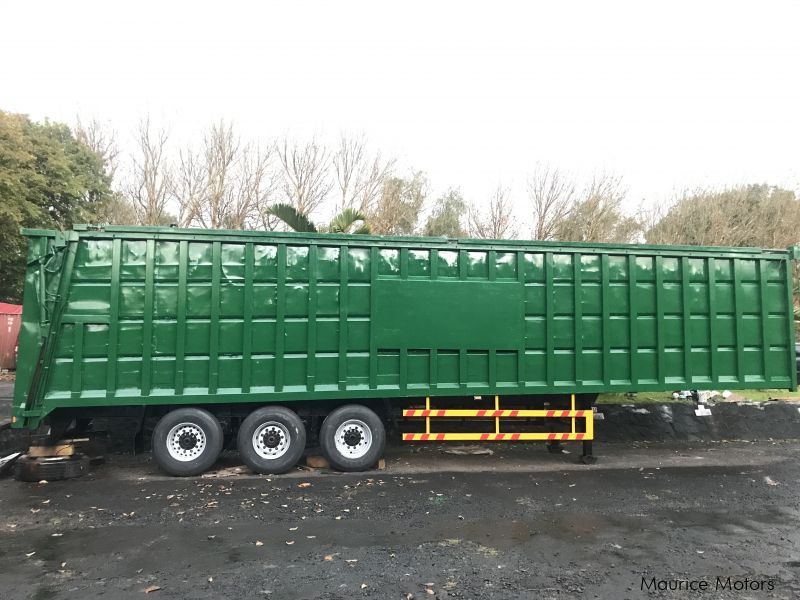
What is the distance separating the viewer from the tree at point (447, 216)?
1054 inches

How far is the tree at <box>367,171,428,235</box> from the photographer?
77.2 ft

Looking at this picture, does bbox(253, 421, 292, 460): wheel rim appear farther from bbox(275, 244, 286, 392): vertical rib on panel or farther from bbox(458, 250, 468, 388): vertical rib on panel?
bbox(458, 250, 468, 388): vertical rib on panel

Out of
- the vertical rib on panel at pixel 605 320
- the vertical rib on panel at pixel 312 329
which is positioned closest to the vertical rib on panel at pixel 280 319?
the vertical rib on panel at pixel 312 329

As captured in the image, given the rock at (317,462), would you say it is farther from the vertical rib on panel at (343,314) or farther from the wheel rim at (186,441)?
the wheel rim at (186,441)

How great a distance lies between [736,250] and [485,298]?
3.84 metres

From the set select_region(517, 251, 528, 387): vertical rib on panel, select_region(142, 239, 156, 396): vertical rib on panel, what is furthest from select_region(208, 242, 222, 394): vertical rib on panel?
select_region(517, 251, 528, 387): vertical rib on panel

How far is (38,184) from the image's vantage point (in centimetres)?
1855

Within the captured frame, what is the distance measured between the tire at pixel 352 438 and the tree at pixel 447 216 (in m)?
20.2

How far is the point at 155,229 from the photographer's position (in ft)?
21.8

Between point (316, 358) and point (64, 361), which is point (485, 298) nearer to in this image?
point (316, 358)

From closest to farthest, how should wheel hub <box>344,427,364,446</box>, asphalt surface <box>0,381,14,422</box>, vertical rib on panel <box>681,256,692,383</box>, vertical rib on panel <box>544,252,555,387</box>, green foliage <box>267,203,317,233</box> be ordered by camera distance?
wheel hub <box>344,427,364,446</box> < vertical rib on panel <box>544,252,555,387</box> < vertical rib on panel <box>681,256,692,383</box> < asphalt surface <box>0,381,14,422</box> < green foliage <box>267,203,317,233</box>

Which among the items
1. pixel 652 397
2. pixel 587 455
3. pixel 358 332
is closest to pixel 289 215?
pixel 358 332

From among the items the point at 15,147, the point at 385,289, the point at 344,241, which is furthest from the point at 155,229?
the point at 15,147

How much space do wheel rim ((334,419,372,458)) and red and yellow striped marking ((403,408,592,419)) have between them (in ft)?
1.93
